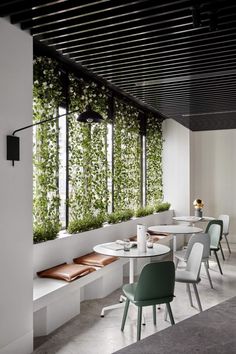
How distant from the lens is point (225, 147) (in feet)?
29.2

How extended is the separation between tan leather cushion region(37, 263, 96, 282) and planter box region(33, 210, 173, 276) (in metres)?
0.13

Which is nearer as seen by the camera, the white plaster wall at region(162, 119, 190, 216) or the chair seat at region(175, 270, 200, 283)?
the chair seat at region(175, 270, 200, 283)

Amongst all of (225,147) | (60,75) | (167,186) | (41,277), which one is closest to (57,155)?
(60,75)

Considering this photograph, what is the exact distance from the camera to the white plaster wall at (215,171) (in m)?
8.84

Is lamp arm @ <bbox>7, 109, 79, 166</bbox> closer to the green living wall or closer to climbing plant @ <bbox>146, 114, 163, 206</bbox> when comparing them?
the green living wall

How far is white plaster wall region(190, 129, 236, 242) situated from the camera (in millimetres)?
8836

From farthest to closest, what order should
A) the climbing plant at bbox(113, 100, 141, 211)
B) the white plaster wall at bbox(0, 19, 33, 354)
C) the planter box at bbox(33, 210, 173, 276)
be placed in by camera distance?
the climbing plant at bbox(113, 100, 141, 211), the planter box at bbox(33, 210, 173, 276), the white plaster wall at bbox(0, 19, 33, 354)

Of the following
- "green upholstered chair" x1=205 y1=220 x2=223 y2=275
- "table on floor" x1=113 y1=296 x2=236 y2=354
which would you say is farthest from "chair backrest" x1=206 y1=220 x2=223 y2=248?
"table on floor" x1=113 y1=296 x2=236 y2=354

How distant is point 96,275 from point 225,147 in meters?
5.58

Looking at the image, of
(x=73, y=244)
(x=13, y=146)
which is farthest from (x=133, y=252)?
(x=13, y=146)

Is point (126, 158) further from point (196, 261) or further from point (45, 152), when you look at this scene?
point (196, 261)

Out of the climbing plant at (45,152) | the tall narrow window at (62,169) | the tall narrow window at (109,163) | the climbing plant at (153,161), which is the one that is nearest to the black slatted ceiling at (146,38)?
the climbing plant at (45,152)

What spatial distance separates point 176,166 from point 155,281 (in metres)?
5.83

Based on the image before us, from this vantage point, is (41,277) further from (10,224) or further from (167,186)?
(167,186)
